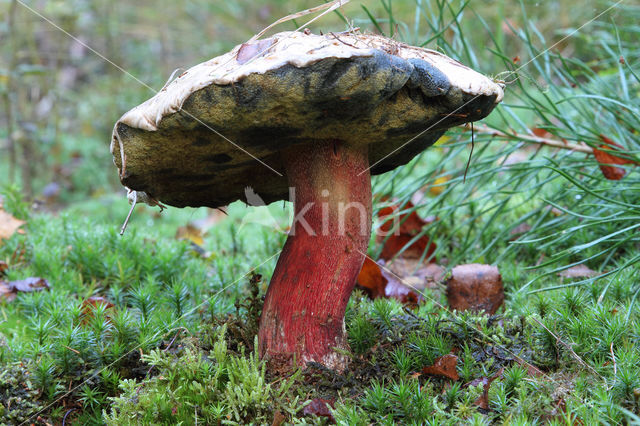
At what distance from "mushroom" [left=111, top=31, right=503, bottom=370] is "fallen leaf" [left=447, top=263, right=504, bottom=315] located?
0.65 meters

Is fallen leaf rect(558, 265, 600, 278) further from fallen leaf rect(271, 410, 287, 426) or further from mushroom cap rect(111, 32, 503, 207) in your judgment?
fallen leaf rect(271, 410, 287, 426)

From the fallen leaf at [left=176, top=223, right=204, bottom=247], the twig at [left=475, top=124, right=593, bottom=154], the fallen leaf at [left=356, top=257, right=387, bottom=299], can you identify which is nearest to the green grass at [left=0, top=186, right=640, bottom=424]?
the fallen leaf at [left=356, top=257, right=387, bottom=299]

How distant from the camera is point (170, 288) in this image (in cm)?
218

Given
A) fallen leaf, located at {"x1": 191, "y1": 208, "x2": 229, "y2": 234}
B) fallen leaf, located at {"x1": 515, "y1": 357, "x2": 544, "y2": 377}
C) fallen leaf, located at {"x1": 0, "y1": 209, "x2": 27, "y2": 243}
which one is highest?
fallen leaf, located at {"x1": 0, "y1": 209, "x2": 27, "y2": 243}

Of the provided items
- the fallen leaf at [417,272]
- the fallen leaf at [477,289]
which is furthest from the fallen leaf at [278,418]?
the fallen leaf at [417,272]

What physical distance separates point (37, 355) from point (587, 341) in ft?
5.96

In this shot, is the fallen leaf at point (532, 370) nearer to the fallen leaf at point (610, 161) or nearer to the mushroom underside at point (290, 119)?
the mushroom underside at point (290, 119)

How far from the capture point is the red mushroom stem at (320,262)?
1.61 meters

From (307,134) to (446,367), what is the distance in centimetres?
83

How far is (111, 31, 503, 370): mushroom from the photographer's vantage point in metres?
1.20

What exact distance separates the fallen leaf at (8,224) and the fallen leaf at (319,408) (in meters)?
2.13

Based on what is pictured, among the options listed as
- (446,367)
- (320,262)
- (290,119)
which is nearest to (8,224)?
(320,262)

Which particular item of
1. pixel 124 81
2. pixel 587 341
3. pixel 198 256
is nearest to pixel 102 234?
pixel 198 256

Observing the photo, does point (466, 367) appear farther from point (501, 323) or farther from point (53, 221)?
point (53, 221)
